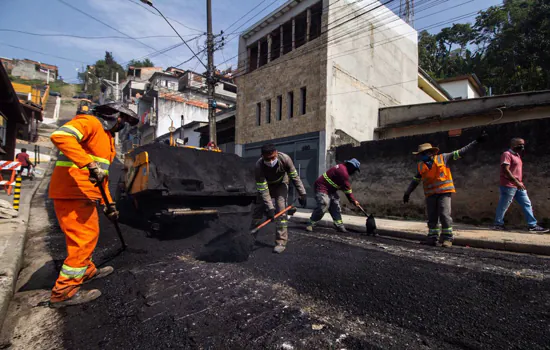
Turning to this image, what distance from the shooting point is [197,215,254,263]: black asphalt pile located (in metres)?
3.55

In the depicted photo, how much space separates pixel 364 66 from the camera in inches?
498

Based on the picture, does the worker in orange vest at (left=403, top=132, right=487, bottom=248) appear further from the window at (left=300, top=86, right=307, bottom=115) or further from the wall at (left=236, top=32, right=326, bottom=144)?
the window at (left=300, top=86, right=307, bottom=115)

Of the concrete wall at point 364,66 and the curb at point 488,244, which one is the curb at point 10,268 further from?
the concrete wall at point 364,66

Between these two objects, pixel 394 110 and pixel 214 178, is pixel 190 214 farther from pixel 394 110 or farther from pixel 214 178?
pixel 394 110

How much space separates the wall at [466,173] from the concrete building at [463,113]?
797 millimetres

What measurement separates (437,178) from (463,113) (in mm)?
7442

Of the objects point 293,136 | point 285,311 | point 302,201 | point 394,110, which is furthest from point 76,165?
point 394,110

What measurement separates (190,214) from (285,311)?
2600mm

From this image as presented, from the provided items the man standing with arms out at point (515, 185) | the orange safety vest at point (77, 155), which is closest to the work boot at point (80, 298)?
the orange safety vest at point (77, 155)

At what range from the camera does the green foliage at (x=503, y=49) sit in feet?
52.2

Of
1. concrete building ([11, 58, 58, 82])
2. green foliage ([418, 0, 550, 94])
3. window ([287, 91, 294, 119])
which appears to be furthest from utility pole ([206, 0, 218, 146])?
concrete building ([11, 58, 58, 82])

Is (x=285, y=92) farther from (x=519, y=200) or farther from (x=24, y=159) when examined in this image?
(x=24, y=159)

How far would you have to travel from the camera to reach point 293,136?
12117mm

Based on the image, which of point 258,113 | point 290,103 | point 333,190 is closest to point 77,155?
point 333,190
